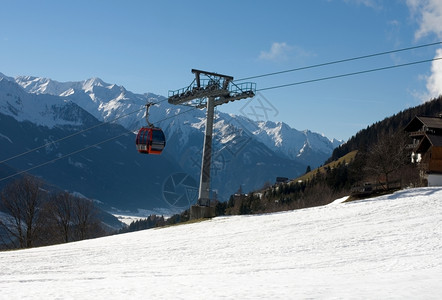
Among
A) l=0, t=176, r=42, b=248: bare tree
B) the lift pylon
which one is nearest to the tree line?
l=0, t=176, r=42, b=248: bare tree

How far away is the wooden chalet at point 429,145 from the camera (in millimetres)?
55969

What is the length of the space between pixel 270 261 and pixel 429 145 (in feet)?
192

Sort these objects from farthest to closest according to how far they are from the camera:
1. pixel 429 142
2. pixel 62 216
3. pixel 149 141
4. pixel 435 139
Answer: pixel 62 216, pixel 429 142, pixel 435 139, pixel 149 141

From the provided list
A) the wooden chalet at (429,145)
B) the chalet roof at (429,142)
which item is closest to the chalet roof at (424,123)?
the wooden chalet at (429,145)

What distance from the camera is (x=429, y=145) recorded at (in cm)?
7625

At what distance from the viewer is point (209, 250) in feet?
103

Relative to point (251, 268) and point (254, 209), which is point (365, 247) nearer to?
point (251, 268)

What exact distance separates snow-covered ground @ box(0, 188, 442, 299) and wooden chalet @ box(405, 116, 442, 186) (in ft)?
40.8

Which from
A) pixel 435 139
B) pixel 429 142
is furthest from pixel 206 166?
pixel 429 142

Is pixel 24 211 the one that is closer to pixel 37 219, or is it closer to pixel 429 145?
pixel 37 219

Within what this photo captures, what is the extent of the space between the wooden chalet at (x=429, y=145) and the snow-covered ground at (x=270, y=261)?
12450mm

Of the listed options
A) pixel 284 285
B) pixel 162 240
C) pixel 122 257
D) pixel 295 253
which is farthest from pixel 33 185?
pixel 284 285

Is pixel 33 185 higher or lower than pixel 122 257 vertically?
higher

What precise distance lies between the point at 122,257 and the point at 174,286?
13077 millimetres
